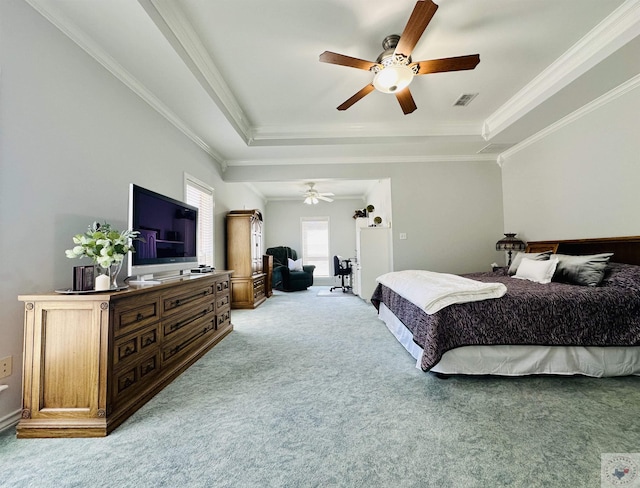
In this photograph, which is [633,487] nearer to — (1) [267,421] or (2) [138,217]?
(1) [267,421]

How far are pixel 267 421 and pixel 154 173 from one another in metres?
2.77

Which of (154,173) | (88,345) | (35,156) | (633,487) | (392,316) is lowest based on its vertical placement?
(633,487)

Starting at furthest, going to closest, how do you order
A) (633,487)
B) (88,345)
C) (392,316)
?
(392,316) < (88,345) < (633,487)

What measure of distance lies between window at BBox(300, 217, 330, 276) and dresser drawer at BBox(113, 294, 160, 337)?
268 inches

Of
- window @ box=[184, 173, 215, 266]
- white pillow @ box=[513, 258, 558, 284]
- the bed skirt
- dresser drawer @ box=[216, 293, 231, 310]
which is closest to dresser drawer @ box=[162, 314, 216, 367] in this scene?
dresser drawer @ box=[216, 293, 231, 310]

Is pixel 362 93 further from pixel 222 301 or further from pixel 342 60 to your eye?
pixel 222 301

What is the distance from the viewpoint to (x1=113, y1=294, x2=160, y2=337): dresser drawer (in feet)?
5.57

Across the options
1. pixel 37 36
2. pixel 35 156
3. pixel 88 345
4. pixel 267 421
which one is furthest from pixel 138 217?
pixel 267 421

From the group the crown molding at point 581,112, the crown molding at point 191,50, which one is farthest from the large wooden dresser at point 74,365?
the crown molding at point 581,112

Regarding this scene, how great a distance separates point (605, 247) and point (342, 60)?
3483mm

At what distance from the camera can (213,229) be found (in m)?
4.76

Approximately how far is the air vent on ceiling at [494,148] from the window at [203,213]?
4.62 meters

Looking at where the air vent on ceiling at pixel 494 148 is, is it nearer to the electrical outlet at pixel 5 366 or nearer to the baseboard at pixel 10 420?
the electrical outlet at pixel 5 366

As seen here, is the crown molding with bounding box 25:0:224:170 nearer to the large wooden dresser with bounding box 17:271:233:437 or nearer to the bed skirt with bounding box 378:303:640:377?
the large wooden dresser with bounding box 17:271:233:437
